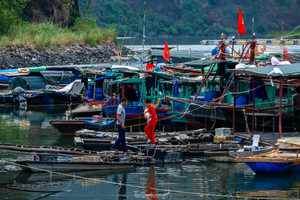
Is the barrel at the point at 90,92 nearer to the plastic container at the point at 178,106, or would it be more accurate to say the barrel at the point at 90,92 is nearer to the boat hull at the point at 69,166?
the plastic container at the point at 178,106

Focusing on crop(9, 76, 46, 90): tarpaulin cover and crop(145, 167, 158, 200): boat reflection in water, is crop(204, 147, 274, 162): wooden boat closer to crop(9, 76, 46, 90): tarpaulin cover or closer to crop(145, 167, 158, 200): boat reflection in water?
crop(145, 167, 158, 200): boat reflection in water

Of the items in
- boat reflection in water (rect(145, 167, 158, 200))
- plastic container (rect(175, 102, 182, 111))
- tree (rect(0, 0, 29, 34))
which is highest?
tree (rect(0, 0, 29, 34))

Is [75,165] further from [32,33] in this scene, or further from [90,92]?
[32,33]

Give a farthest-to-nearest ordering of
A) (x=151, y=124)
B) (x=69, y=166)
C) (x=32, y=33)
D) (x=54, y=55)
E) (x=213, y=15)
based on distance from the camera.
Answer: (x=213, y=15), (x=32, y=33), (x=54, y=55), (x=151, y=124), (x=69, y=166)

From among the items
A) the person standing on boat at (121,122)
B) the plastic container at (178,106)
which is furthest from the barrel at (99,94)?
the person standing on boat at (121,122)

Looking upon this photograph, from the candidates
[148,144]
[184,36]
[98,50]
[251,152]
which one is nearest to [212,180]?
[251,152]

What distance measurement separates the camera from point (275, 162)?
1261cm

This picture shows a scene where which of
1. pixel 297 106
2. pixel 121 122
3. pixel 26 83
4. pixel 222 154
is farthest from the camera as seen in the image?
pixel 26 83

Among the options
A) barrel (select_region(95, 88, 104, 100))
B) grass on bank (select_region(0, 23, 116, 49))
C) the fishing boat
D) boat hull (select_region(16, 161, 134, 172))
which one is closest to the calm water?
boat hull (select_region(16, 161, 134, 172))

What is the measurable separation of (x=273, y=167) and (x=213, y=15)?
501 feet

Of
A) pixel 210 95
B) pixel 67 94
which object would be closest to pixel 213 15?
pixel 67 94

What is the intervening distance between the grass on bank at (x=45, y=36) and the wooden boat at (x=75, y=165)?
42.9 metres

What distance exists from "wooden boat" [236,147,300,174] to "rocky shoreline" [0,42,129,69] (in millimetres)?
39076

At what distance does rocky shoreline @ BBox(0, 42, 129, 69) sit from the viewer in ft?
172
